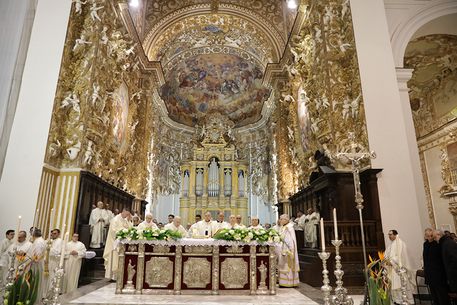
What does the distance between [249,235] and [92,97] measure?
567 cm

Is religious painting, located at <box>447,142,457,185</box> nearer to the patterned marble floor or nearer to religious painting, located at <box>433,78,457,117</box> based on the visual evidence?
religious painting, located at <box>433,78,457,117</box>

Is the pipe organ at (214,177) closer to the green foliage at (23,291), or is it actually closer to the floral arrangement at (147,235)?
the floral arrangement at (147,235)

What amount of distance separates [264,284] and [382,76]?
19.1ft

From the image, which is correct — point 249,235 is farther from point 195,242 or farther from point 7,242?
point 7,242

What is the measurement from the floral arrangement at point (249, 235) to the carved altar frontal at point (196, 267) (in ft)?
0.33

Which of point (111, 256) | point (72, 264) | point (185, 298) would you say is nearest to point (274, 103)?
point (111, 256)

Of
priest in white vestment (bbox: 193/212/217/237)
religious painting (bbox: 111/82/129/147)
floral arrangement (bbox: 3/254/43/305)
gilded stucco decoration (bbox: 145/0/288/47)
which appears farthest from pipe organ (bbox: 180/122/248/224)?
floral arrangement (bbox: 3/254/43/305)

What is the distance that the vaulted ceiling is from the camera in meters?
15.8

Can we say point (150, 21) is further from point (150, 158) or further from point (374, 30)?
point (374, 30)

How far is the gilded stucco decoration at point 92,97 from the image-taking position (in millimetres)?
8234

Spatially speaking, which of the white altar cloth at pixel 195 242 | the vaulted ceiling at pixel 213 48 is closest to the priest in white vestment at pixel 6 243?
the white altar cloth at pixel 195 242

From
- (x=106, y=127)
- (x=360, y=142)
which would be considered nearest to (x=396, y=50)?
(x=360, y=142)

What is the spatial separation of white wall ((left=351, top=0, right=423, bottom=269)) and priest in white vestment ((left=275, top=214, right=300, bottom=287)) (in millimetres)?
2090

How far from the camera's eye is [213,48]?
751 inches
